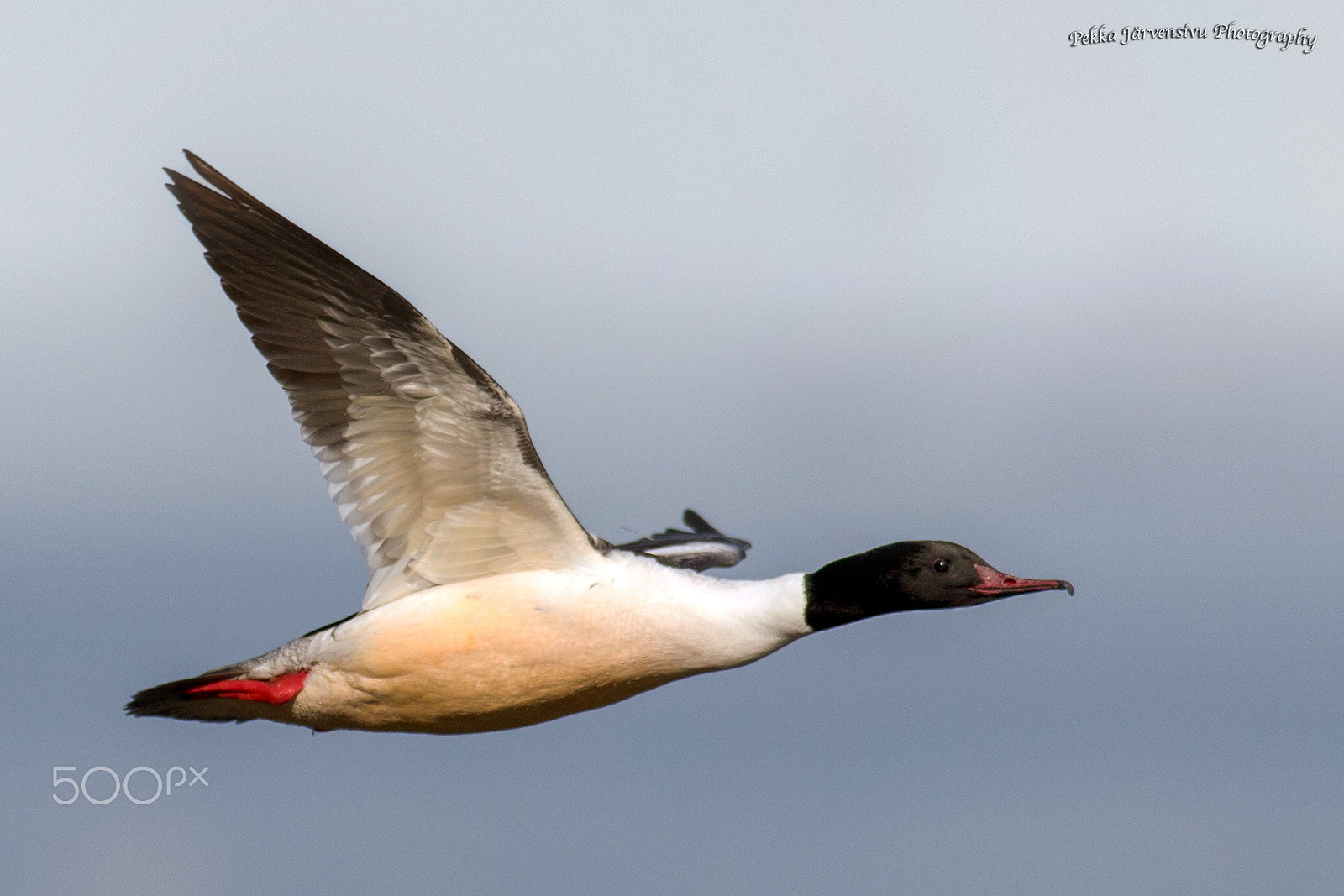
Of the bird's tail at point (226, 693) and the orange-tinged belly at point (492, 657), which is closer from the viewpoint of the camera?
the orange-tinged belly at point (492, 657)

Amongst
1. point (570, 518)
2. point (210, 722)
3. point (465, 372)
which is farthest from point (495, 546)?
point (210, 722)

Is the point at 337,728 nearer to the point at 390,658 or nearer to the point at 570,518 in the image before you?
the point at 390,658

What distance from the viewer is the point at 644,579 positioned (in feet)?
28.9

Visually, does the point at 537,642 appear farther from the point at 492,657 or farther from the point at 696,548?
the point at 696,548

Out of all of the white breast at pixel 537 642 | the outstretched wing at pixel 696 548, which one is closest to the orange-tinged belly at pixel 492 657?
the white breast at pixel 537 642

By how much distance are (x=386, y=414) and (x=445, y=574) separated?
1057 mm

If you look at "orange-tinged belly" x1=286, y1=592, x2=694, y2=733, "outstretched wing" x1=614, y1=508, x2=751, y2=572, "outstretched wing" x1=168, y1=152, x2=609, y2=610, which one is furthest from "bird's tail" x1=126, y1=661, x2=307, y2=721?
"outstretched wing" x1=614, y1=508, x2=751, y2=572

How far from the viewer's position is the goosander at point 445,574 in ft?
26.8

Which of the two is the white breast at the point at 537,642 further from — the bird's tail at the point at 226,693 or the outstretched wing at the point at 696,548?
the outstretched wing at the point at 696,548

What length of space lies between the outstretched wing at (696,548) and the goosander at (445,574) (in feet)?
7.20

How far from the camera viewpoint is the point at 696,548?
11.8 meters

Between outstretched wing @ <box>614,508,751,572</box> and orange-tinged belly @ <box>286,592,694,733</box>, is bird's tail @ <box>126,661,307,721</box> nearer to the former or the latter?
orange-tinged belly @ <box>286,592,694,733</box>

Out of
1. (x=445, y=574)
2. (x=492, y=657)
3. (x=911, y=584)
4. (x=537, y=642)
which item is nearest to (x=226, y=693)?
(x=445, y=574)

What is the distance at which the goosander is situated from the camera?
816cm
